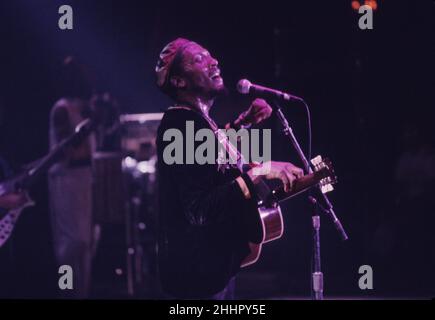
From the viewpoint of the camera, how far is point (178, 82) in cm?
366

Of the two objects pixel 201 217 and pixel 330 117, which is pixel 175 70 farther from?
pixel 330 117

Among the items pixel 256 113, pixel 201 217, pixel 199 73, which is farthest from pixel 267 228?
pixel 199 73

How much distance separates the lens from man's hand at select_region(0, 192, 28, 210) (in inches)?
229

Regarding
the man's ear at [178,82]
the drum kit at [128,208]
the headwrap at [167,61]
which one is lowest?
the drum kit at [128,208]

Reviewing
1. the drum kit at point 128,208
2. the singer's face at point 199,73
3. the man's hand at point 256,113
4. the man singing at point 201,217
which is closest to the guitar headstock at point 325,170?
the man singing at point 201,217

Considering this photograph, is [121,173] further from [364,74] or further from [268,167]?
[268,167]

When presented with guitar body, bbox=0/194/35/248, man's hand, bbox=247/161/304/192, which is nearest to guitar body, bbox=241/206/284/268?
man's hand, bbox=247/161/304/192

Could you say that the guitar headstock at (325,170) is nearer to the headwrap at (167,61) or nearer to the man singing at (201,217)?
the man singing at (201,217)

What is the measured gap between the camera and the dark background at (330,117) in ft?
20.6

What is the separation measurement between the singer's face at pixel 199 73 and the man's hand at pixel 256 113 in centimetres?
22

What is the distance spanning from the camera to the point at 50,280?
21.5 ft

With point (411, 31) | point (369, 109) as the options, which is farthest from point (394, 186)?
point (411, 31)

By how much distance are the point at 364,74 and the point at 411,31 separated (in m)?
0.60

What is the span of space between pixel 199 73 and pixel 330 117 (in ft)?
10.1
